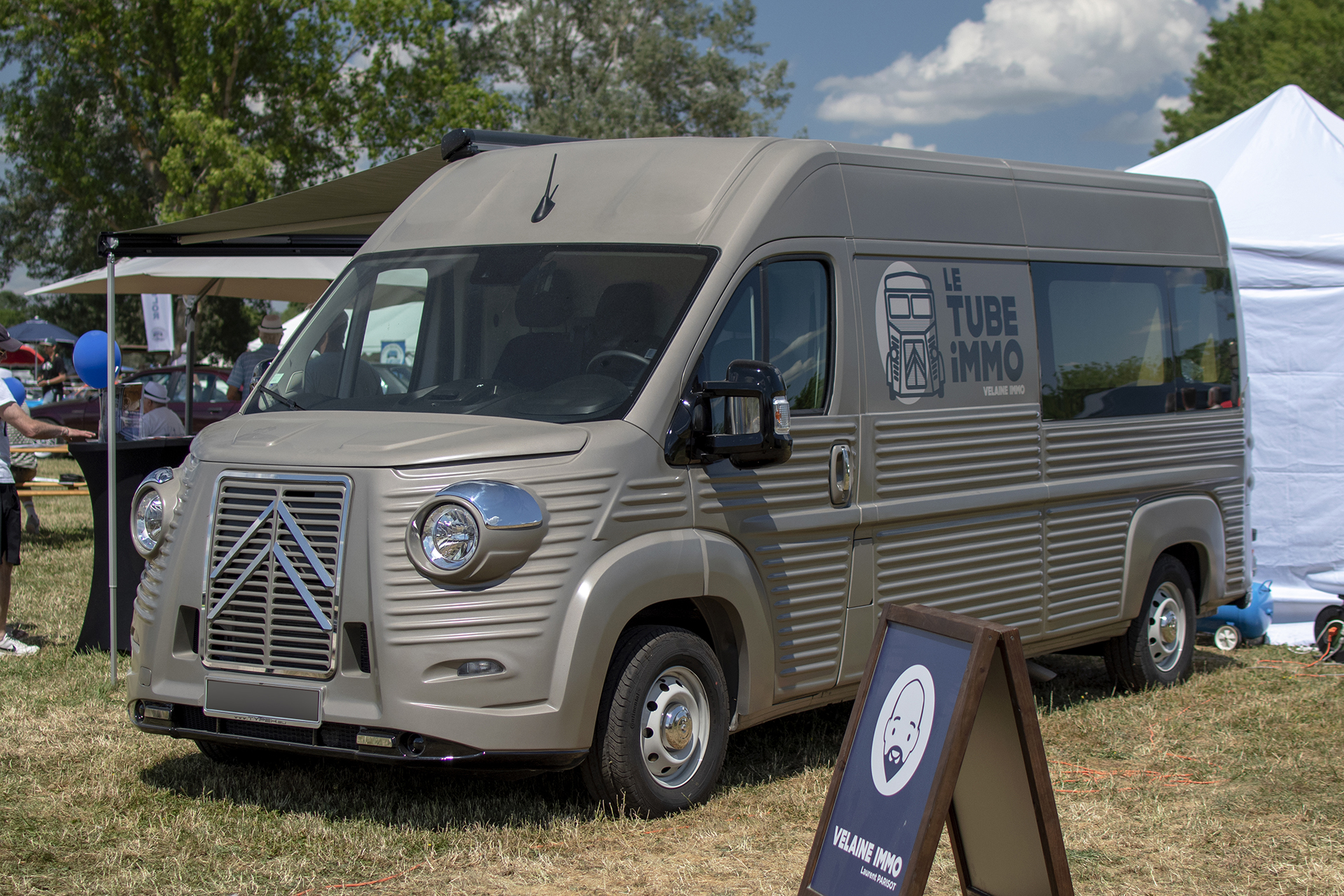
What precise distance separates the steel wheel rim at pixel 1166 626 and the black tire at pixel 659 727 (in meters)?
3.58

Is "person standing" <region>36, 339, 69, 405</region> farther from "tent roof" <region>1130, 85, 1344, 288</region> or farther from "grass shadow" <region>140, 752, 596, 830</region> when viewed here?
"grass shadow" <region>140, 752, 596, 830</region>

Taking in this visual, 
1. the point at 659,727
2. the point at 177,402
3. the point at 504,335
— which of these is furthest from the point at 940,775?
the point at 177,402

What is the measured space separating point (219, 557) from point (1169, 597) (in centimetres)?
548

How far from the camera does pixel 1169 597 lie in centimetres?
775

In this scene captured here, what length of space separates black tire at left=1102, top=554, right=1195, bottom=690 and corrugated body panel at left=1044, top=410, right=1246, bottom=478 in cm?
66

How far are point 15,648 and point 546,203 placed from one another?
4.70 m

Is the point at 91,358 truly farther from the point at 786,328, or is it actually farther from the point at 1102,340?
the point at 1102,340

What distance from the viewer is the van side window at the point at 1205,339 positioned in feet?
25.3

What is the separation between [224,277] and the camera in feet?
35.4

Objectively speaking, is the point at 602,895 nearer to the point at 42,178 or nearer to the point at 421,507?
the point at 421,507

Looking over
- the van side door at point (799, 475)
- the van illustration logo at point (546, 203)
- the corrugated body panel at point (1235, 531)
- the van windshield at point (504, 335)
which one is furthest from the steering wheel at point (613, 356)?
the corrugated body panel at point (1235, 531)

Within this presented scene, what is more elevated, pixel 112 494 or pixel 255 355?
pixel 255 355

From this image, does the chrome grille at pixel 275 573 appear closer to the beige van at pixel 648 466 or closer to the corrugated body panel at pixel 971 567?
the beige van at pixel 648 466

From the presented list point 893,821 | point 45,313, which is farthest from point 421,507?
point 45,313
